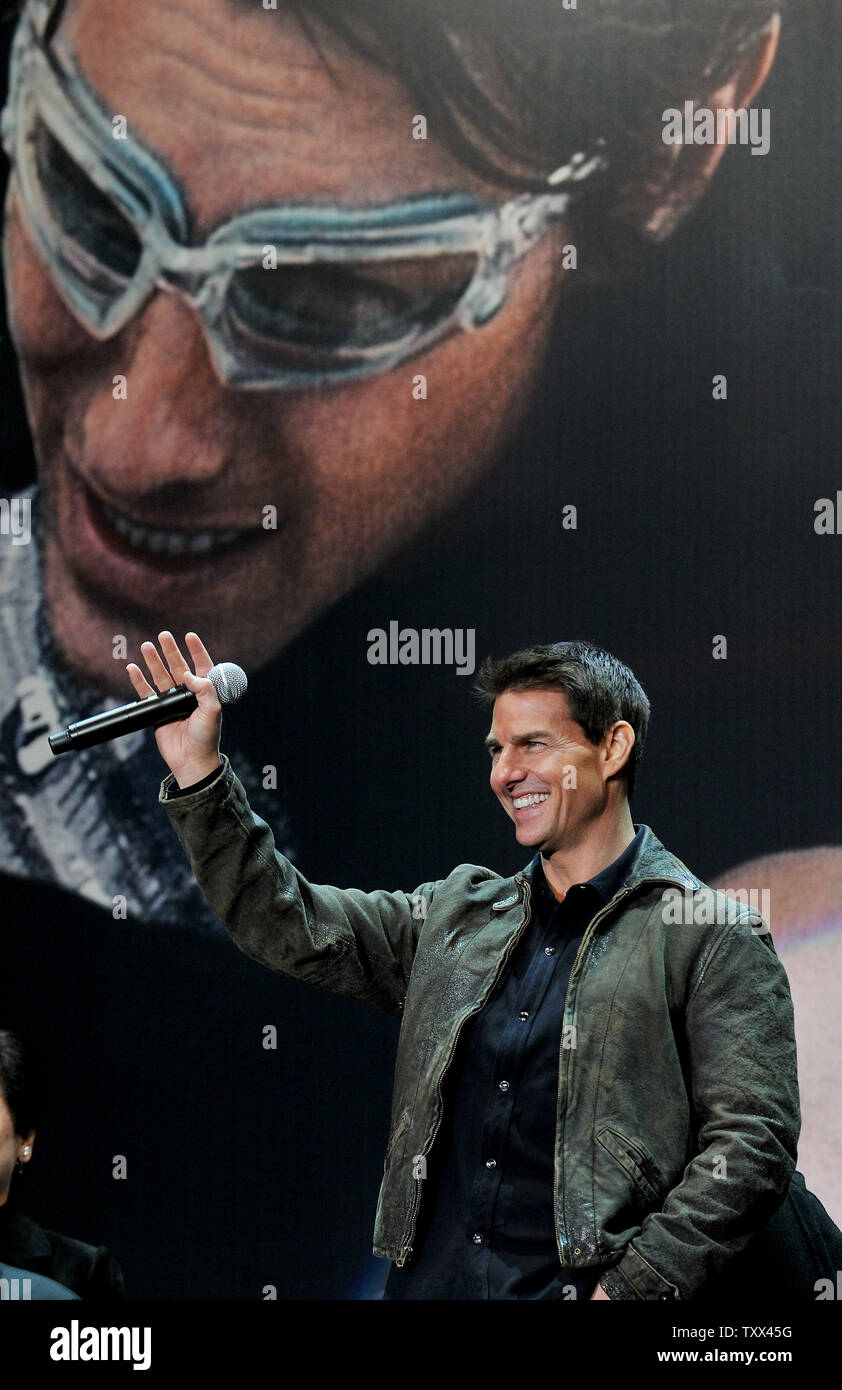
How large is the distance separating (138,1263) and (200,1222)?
0.17 meters

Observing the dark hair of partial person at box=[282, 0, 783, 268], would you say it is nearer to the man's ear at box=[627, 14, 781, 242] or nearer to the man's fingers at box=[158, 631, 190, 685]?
the man's ear at box=[627, 14, 781, 242]

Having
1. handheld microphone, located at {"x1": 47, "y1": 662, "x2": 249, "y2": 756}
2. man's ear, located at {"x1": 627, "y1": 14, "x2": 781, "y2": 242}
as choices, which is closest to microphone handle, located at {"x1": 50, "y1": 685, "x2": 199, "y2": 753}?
handheld microphone, located at {"x1": 47, "y1": 662, "x2": 249, "y2": 756}

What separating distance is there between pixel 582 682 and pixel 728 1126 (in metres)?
0.65

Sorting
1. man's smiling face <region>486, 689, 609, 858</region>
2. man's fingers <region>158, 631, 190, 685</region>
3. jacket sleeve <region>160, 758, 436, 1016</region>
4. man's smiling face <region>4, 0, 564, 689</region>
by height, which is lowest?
jacket sleeve <region>160, 758, 436, 1016</region>

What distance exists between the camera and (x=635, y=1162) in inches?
78.7

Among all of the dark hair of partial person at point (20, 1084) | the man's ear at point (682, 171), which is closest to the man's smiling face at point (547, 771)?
the dark hair of partial person at point (20, 1084)

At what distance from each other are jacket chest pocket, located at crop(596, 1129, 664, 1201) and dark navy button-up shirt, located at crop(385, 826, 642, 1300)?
79mm

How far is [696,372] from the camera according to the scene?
3.62 meters

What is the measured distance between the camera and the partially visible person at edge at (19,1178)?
2.85m

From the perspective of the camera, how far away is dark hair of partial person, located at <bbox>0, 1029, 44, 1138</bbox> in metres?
2.87

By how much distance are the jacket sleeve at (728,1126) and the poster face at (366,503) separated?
1.46 m

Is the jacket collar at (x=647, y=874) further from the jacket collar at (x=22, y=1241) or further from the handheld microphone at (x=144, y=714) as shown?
the jacket collar at (x=22, y=1241)
